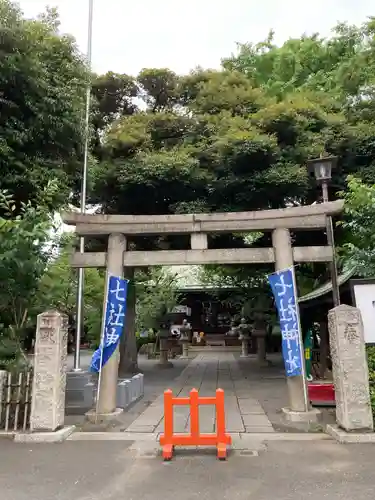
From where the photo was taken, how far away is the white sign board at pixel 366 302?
812cm

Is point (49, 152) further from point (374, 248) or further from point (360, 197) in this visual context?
point (374, 248)

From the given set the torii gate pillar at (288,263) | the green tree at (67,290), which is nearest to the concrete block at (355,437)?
the torii gate pillar at (288,263)

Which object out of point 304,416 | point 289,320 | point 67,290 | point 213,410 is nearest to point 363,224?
point 289,320

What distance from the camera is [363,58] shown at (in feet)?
61.1

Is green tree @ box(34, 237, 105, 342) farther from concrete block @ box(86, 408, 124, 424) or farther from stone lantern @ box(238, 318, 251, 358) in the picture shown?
stone lantern @ box(238, 318, 251, 358)

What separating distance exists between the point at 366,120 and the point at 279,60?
9.70 meters

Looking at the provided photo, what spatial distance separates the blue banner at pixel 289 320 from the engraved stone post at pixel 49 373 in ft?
14.6

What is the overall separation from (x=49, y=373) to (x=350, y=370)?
5.41 m

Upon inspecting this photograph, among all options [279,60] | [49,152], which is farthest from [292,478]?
[279,60]

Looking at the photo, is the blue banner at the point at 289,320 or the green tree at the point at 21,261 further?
the blue banner at the point at 289,320

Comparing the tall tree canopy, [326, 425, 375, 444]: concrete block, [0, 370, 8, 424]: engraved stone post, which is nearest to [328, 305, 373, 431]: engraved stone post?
[326, 425, 375, 444]: concrete block

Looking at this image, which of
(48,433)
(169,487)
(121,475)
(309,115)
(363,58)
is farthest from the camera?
(363,58)

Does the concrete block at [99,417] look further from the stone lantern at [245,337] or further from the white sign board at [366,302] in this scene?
the stone lantern at [245,337]

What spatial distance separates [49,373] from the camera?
771 cm
